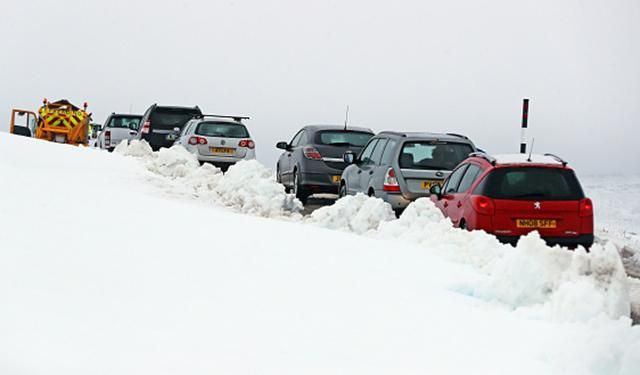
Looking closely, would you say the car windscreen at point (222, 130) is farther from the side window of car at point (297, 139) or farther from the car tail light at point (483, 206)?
the car tail light at point (483, 206)

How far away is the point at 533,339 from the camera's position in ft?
20.5

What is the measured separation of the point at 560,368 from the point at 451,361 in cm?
62

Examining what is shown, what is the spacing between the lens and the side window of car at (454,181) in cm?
1307

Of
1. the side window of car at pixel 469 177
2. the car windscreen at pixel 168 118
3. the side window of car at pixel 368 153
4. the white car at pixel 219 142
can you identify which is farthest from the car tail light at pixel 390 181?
the car windscreen at pixel 168 118

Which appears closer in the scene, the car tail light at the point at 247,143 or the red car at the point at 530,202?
the red car at the point at 530,202

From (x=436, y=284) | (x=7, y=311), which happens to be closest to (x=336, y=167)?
(x=436, y=284)

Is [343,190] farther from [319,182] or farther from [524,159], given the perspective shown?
[524,159]

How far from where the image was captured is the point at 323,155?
785 inches

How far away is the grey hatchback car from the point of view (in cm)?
1522

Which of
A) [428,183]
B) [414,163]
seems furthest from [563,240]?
[414,163]

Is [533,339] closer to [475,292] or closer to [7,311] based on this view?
[475,292]

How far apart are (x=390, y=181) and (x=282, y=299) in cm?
865

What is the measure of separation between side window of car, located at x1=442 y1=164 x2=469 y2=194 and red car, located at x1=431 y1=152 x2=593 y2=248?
93 centimetres

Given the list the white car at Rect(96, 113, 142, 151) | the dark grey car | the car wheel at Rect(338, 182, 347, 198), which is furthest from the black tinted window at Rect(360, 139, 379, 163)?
the white car at Rect(96, 113, 142, 151)
